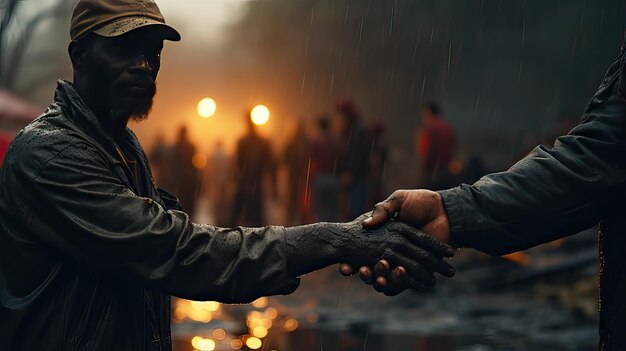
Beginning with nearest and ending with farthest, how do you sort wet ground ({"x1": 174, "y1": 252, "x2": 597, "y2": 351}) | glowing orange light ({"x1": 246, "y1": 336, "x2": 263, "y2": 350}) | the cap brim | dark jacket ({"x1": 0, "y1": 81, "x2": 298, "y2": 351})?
dark jacket ({"x1": 0, "y1": 81, "x2": 298, "y2": 351}), the cap brim, glowing orange light ({"x1": 246, "y1": 336, "x2": 263, "y2": 350}), wet ground ({"x1": 174, "y1": 252, "x2": 597, "y2": 351})

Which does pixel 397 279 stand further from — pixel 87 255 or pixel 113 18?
pixel 113 18

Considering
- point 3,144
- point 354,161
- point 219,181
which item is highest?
point 219,181

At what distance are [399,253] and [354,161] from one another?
11.0 meters

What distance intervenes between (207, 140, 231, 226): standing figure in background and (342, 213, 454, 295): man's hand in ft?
45.5

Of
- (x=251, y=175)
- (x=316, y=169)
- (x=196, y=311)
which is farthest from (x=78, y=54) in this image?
(x=251, y=175)

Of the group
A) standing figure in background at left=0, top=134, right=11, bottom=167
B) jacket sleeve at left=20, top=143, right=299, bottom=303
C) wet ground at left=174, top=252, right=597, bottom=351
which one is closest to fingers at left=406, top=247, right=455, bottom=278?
jacket sleeve at left=20, top=143, right=299, bottom=303

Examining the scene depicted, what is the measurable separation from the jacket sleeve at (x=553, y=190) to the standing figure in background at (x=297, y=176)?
12761mm

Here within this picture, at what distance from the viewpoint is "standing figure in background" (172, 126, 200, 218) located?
16141mm

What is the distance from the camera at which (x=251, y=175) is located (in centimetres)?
1584

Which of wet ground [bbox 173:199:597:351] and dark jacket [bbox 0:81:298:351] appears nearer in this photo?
dark jacket [bbox 0:81:298:351]

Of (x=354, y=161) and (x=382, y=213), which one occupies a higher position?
(x=354, y=161)

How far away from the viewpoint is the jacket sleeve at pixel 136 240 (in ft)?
10.7

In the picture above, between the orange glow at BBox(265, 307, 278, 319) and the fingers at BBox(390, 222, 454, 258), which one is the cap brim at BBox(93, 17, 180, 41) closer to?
the fingers at BBox(390, 222, 454, 258)

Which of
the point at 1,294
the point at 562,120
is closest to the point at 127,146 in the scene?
the point at 1,294
